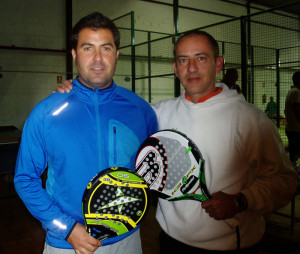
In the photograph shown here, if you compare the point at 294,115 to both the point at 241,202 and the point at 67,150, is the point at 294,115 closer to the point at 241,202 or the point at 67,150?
the point at 241,202

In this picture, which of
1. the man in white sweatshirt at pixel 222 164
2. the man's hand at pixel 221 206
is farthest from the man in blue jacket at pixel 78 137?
the man's hand at pixel 221 206

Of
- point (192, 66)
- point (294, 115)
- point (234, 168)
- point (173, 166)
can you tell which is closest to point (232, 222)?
point (234, 168)

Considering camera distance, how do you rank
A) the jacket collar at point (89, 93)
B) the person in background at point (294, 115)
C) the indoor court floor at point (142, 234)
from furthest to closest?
the person in background at point (294, 115), the indoor court floor at point (142, 234), the jacket collar at point (89, 93)

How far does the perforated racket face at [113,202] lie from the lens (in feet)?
3.71

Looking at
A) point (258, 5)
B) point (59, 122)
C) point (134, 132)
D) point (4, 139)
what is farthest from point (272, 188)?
point (258, 5)

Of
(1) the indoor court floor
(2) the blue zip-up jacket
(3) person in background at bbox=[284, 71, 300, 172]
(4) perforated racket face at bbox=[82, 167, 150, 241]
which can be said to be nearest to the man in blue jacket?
(2) the blue zip-up jacket

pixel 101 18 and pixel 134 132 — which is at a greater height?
pixel 101 18

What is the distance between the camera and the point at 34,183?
4.03 feet

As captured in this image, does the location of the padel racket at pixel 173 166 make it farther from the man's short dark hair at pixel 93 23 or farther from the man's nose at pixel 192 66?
the man's short dark hair at pixel 93 23

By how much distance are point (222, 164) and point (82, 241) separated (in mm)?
714

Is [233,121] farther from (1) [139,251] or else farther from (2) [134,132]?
(1) [139,251]

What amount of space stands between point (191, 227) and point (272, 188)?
419mm

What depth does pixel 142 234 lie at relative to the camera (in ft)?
10.3

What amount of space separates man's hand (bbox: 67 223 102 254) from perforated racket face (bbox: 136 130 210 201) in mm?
374
